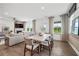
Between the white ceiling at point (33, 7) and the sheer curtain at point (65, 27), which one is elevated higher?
the white ceiling at point (33, 7)

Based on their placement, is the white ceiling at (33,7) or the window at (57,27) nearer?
the white ceiling at (33,7)

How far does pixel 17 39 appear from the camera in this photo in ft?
14.4

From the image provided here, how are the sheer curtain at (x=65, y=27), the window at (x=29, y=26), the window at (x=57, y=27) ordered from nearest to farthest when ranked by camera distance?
the sheer curtain at (x=65, y=27) → the window at (x=57, y=27) → the window at (x=29, y=26)

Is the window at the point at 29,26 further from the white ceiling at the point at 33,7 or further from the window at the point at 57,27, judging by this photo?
the white ceiling at the point at 33,7

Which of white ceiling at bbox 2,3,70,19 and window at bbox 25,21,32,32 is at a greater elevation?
white ceiling at bbox 2,3,70,19

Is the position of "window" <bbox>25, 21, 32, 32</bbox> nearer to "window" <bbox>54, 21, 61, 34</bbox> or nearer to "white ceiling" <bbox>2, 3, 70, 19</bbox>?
"window" <bbox>54, 21, 61, 34</bbox>

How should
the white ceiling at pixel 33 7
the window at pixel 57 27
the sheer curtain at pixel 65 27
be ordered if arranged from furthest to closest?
the window at pixel 57 27
the sheer curtain at pixel 65 27
the white ceiling at pixel 33 7

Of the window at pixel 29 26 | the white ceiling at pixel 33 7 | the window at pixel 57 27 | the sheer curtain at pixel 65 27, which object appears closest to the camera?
the white ceiling at pixel 33 7

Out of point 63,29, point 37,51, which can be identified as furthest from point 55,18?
point 37,51

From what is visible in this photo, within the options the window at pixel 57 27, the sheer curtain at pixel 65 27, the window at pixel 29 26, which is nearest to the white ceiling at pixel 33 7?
the sheer curtain at pixel 65 27

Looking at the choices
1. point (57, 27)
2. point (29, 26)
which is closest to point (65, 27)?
point (57, 27)

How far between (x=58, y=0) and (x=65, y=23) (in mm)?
4119

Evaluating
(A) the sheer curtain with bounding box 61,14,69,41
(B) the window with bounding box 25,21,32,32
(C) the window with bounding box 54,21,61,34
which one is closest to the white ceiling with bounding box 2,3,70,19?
(A) the sheer curtain with bounding box 61,14,69,41

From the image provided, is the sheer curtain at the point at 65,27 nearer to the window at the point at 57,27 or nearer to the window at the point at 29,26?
the window at the point at 57,27
